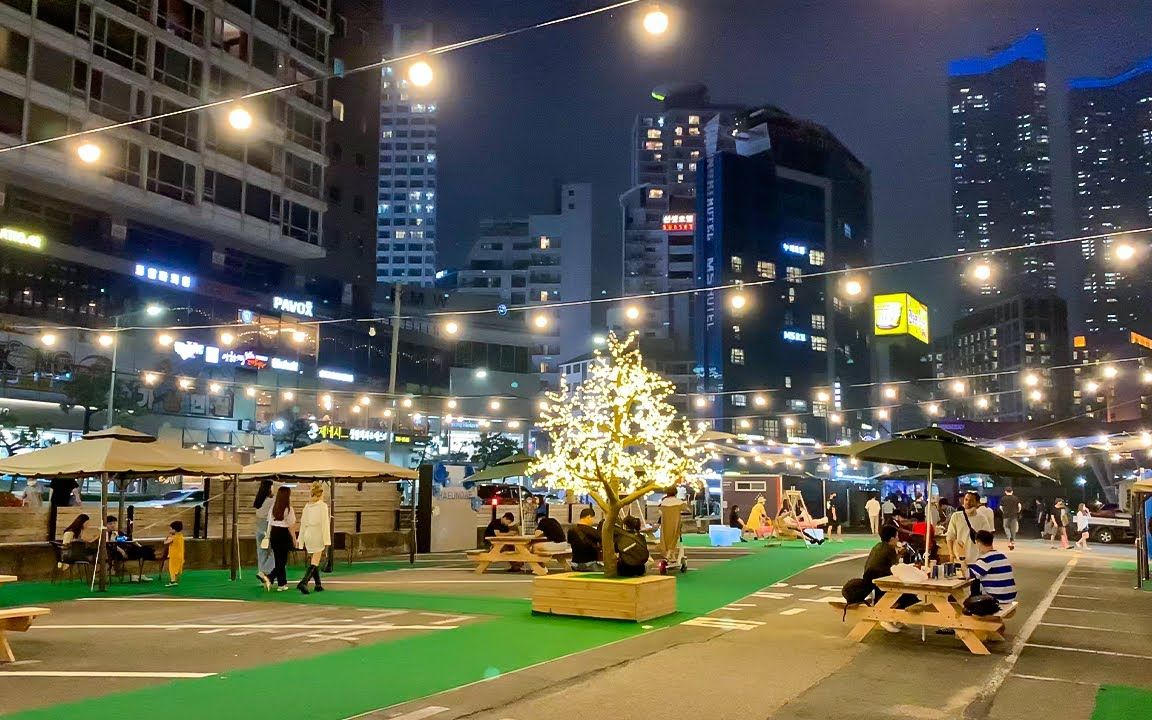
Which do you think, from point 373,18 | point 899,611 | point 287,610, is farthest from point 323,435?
point 899,611

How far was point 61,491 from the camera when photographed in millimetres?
18422

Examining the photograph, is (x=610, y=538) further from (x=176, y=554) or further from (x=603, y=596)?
(x=176, y=554)

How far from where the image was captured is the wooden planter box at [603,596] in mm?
11555

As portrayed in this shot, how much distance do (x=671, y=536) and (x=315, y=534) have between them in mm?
7345

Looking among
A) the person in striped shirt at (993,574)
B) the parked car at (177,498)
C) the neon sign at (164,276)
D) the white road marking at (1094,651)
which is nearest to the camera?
the white road marking at (1094,651)

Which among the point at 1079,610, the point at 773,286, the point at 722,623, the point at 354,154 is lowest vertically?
the point at 1079,610

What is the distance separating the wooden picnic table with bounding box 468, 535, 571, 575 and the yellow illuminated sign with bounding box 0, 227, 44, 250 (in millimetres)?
32255

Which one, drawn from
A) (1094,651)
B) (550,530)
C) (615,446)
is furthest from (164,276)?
(1094,651)

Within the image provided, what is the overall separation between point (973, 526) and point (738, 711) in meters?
A: 10.5

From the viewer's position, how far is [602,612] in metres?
11.6

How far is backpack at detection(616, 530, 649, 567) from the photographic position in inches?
479

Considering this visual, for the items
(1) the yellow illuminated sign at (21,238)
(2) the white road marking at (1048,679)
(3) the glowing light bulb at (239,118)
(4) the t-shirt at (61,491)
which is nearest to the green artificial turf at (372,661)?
(2) the white road marking at (1048,679)

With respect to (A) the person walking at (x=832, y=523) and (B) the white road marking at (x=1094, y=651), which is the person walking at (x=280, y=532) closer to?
(B) the white road marking at (x=1094, y=651)

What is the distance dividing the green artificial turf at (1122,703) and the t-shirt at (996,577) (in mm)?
2441
